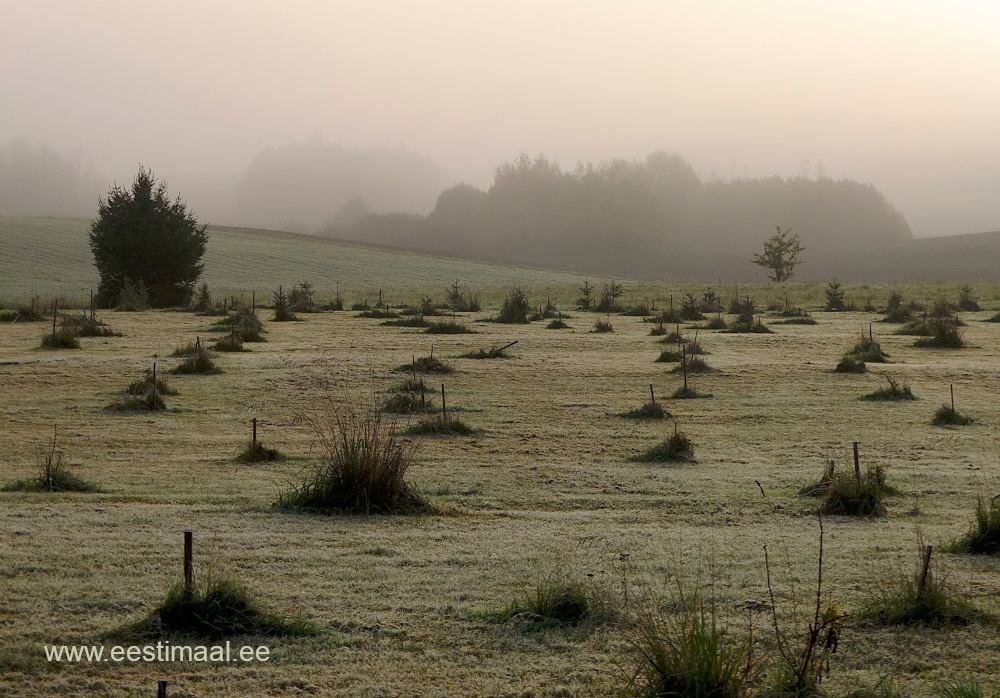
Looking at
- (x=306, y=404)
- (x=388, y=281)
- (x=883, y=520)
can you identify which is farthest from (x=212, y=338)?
(x=388, y=281)

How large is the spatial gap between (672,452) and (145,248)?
3918 centimetres

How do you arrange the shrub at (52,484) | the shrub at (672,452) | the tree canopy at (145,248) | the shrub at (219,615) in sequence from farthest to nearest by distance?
the tree canopy at (145,248), the shrub at (672,452), the shrub at (52,484), the shrub at (219,615)

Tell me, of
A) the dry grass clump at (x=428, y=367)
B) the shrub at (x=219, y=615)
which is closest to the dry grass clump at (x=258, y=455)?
the shrub at (x=219, y=615)

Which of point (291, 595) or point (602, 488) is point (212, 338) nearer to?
point (602, 488)

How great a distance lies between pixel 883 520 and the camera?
352 inches

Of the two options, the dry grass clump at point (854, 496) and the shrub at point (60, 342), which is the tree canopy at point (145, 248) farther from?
the dry grass clump at point (854, 496)

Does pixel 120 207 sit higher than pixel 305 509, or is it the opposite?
pixel 120 207

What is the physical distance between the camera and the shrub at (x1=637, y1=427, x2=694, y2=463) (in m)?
12.4

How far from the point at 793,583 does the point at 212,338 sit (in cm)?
2342

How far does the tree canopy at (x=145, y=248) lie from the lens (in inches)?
1823

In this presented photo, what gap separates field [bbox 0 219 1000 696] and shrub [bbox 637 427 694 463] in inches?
10.0

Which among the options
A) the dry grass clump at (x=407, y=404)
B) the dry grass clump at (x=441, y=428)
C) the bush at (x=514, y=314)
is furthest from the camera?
the bush at (x=514, y=314)

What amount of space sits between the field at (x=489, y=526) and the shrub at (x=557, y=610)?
0.29 feet

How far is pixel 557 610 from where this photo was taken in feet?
19.4
